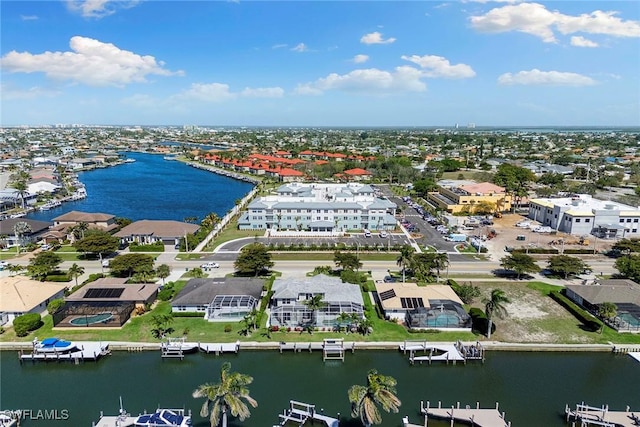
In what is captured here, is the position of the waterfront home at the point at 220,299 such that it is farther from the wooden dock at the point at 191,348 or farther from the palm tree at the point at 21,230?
the palm tree at the point at 21,230

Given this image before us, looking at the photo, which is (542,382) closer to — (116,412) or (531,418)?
(531,418)

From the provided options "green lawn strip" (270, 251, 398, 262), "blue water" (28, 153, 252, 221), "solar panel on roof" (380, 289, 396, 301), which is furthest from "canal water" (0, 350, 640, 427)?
"blue water" (28, 153, 252, 221)

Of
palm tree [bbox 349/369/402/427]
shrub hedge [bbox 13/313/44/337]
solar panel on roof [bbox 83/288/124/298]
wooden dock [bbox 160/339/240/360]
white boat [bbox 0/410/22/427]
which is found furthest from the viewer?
solar panel on roof [bbox 83/288/124/298]

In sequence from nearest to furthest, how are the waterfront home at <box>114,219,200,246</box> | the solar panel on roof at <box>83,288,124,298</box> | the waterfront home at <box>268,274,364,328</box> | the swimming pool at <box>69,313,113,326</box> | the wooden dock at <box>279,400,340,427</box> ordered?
1. the wooden dock at <box>279,400,340,427</box>
2. the swimming pool at <box>69,313,113,326</box>
3. the waterfront home at <box>268,274,364,328</box>
4. the solar panel on roof at <box>83,288,124,298</box>
5. the waterfront home at <box>114,219,200,246</box>

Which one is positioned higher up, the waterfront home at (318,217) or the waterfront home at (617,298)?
the waterfront home at (318,217)

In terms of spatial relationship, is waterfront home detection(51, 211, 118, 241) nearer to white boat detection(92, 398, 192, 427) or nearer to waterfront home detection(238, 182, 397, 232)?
waterfront home detection(238, 182, 397, 232)

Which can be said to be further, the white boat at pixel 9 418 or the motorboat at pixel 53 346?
the motorboat at pixel 53 346

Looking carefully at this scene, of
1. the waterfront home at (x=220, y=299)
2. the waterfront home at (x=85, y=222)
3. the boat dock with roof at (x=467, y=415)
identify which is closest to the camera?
the boat dock with roof at (x=467, y=415)

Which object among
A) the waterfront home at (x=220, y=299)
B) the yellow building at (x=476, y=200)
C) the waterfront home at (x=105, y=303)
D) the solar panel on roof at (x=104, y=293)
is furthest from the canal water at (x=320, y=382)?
the yellow building at (x=476, y=200)
